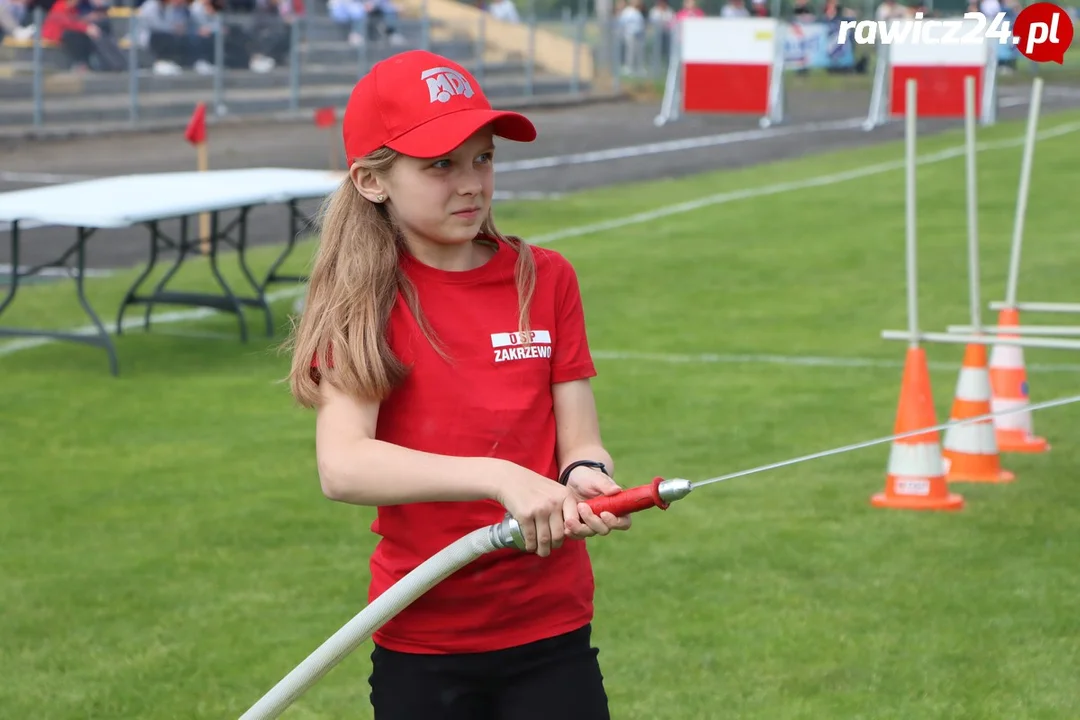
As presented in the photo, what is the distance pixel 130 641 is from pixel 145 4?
25947mm

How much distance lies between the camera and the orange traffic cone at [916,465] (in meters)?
→ 7.05

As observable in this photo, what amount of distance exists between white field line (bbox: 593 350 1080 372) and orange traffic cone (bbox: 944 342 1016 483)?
2.47m

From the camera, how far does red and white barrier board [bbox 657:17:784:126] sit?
29812mm

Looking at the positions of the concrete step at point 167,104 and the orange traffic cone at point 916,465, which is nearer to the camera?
the orange traffic cone at point 916,465

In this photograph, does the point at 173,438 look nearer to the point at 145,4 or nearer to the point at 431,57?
the point at 431,57

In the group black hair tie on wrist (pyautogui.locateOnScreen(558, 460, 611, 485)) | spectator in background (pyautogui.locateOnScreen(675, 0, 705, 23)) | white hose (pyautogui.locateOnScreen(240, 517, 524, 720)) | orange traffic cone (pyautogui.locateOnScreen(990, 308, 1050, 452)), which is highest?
black hair tie on wrist (pyautogui.locateOnScreen(558, 460, 611, 485))

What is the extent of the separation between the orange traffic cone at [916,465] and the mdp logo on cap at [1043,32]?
130 centimetres

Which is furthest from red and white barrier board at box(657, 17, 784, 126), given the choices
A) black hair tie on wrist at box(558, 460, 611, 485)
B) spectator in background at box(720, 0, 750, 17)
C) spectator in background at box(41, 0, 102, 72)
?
black hair tie on wrist at box(558, 460, 611, 485)

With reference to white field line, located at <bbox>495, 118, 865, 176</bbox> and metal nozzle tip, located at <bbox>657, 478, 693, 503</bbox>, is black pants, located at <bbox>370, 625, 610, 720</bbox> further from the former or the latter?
white field line, located at <bbox>495, 118, 865, 176</bbox>

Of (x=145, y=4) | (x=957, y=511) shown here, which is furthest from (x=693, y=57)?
(x=957, y=511)

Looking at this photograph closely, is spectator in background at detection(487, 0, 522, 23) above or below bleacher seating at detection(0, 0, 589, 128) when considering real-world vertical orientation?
above

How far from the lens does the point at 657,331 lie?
11555 millimetres

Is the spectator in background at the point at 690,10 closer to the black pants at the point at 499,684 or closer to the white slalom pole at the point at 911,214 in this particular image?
the white slalom pole at the point at 911,214

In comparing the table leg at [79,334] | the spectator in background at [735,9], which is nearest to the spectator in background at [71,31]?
the table leg at [79,334]
